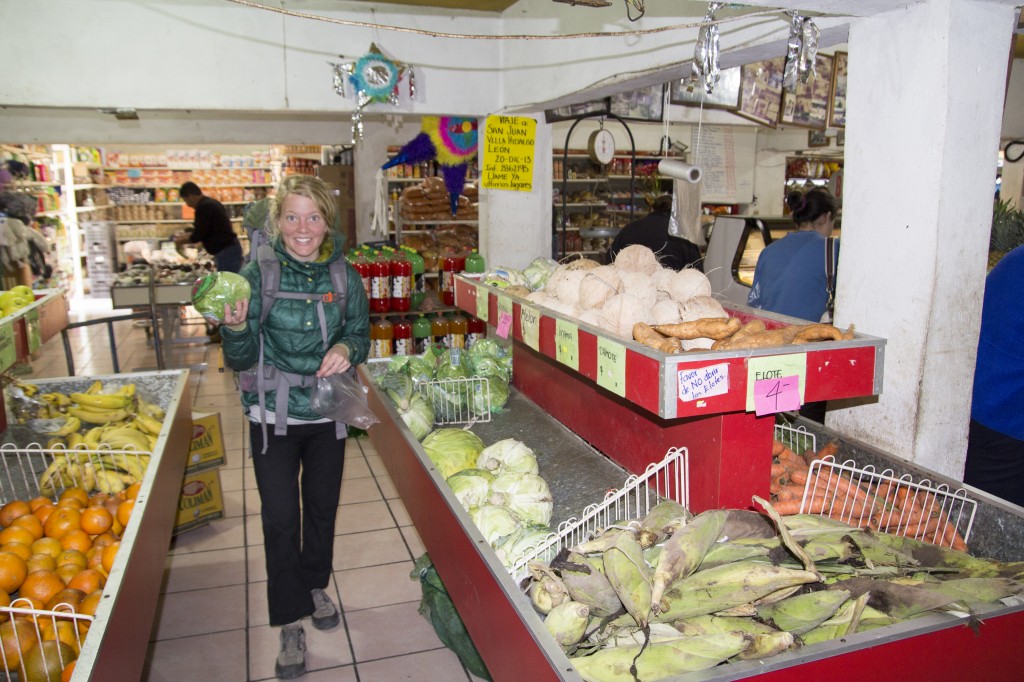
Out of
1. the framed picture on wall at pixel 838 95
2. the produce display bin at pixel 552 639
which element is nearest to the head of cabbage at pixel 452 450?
the produce display bin at pixel 552 639

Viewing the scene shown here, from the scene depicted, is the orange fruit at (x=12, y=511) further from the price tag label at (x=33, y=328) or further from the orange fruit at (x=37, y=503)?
the price tag label at (x=33, y=328)

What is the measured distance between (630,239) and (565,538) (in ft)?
11.4

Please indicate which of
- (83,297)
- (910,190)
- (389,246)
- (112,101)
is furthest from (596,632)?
(83,297)

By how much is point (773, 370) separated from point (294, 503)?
1.87 m

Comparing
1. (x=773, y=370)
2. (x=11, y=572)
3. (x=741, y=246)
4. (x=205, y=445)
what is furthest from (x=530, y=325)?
(x=741, y=246)

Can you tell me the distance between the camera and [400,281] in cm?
634

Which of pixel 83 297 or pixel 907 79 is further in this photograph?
pixel 83 297

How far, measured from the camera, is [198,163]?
1405 centimetres

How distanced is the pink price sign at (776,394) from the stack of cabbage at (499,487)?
707 mm

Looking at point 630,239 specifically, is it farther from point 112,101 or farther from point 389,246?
point 112,101

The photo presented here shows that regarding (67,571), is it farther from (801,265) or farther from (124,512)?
(801,265)

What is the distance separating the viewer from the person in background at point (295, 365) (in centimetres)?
264

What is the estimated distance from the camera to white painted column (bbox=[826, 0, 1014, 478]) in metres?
2.13

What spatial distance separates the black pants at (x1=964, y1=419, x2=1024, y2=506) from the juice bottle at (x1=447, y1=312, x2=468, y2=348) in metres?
4.68
